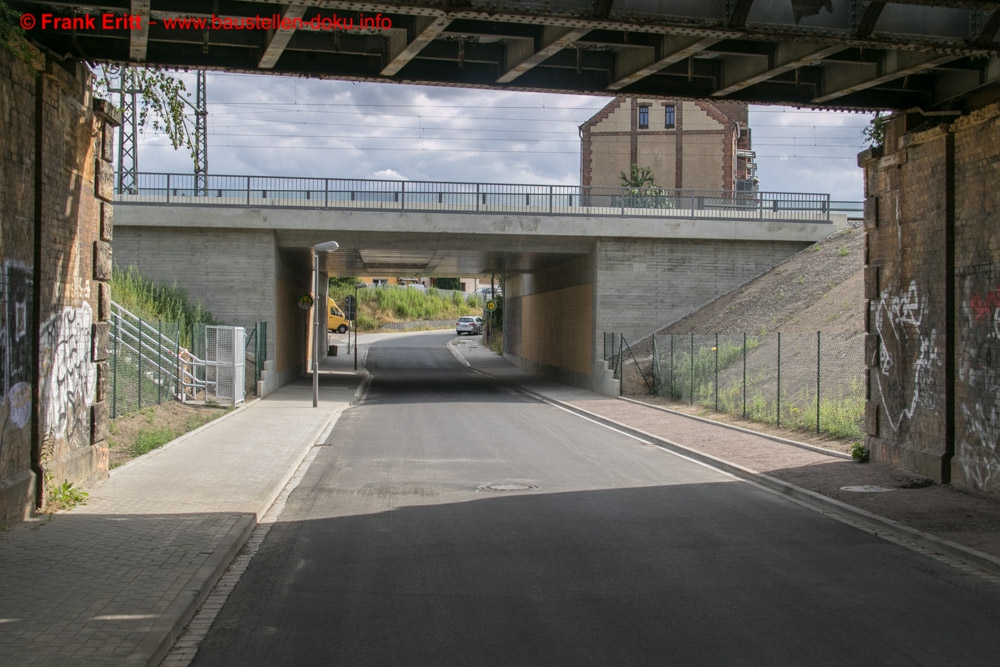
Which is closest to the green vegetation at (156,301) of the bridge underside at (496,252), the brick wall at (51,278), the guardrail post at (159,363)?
the bridge underside at (496,252)

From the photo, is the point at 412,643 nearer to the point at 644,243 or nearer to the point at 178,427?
the point at 178,427

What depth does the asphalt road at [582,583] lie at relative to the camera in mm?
5574

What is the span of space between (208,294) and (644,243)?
50.5 ft

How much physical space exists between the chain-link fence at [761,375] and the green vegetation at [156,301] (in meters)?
13.9

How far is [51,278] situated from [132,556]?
383 centimetres

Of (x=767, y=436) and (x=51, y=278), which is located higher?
(x=51, y=278)

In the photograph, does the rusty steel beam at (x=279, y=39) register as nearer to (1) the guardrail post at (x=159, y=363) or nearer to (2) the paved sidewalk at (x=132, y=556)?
(2) the paved sidewalk at (x=132, y=556)

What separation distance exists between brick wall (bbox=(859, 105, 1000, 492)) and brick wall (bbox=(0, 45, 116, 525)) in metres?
10.7

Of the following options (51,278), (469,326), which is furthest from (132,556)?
(469,326)

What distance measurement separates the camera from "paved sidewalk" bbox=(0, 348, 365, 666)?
5.45m

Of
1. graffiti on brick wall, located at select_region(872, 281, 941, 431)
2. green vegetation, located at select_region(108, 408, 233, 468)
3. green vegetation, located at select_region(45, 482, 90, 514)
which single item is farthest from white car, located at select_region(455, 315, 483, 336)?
green vegetation, located at select_region(45, 482, 90, 514)

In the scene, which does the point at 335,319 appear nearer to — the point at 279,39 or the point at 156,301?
the point at 156,301

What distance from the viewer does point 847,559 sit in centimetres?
805

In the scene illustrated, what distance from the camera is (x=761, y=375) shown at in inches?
925
